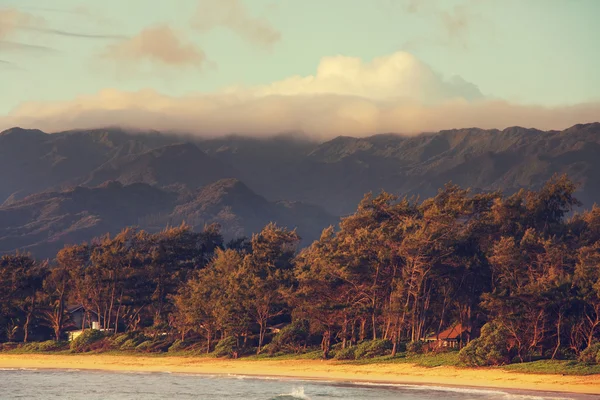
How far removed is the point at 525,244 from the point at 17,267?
208 feet

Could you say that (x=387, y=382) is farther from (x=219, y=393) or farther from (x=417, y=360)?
(x=219, y=393)

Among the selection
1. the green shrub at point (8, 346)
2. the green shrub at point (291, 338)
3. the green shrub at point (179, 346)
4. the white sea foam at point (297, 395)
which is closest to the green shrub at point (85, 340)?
the green shrub at point (8, 346)

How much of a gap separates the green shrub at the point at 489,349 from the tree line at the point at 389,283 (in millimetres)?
364

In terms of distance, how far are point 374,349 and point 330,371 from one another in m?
5.36

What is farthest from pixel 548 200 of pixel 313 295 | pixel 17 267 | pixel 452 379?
pixel 17 267

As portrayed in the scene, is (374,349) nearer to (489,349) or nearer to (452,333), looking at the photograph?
(452,333)

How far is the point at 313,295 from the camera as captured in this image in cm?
8581

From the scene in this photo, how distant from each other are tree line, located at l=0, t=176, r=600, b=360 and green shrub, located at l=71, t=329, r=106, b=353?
13.0 feet

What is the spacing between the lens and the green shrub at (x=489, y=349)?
70.1 meters

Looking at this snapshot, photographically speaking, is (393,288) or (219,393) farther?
(393,288)

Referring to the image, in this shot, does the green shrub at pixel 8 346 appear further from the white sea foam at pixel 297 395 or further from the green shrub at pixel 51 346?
the white sea foam at pixel 297 395

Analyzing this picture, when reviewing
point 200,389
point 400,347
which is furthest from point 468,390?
point 200,389

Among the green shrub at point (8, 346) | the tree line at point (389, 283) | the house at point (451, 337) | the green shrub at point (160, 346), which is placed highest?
the tree line at point (389, 283)

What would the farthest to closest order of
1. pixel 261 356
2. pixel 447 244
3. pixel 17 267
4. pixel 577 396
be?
pixel 17 267, pixel 261 356, pixel 447 244, pixel 577 396
